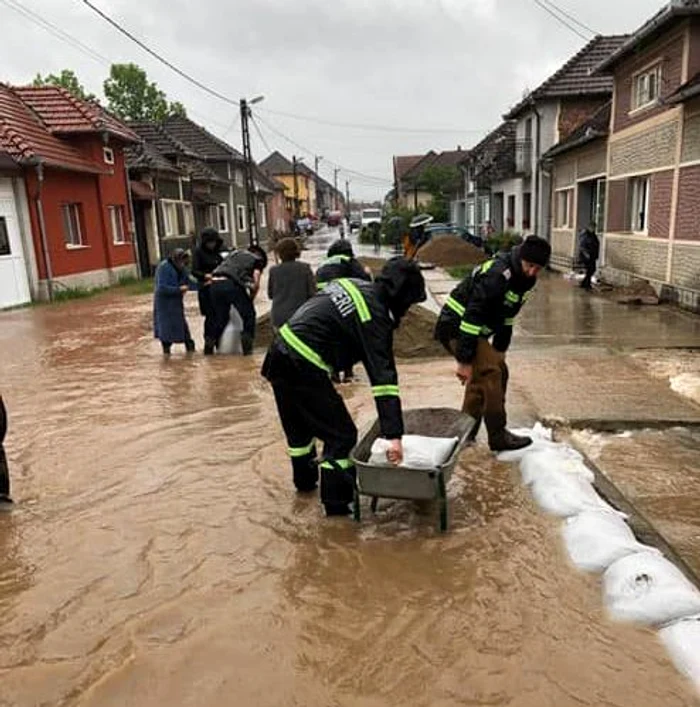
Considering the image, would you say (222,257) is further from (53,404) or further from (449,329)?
(449,329)

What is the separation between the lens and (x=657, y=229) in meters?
13.4

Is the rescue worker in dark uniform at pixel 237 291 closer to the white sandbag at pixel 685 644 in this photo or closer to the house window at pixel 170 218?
the white sandbag at pixel 685 644

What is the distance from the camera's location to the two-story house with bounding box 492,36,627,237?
2172cm

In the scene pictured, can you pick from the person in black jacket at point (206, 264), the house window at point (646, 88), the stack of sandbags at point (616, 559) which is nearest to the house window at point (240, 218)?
the house window at point (646, 88)

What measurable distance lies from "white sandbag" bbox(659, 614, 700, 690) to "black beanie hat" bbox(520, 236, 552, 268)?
226 cm

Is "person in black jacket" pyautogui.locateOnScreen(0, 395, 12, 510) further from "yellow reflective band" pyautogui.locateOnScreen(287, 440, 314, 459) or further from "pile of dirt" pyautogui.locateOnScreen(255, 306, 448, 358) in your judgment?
"pile of dirt" pyautogui.locateOnScreen(255, 306, 448, 358)

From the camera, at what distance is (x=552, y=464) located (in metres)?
4.44

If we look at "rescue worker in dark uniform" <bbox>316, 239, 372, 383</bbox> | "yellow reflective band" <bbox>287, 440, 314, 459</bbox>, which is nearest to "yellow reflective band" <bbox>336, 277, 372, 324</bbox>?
"yellow reflective band" <bbox>287, 440, 314, 459</bbox>

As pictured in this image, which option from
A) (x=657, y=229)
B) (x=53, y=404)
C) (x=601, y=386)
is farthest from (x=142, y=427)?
(x=657, y=229)

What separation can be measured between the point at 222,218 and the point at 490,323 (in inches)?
1280

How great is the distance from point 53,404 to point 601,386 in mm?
5649

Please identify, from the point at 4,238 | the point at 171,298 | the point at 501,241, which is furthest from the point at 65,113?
the point at 501,241

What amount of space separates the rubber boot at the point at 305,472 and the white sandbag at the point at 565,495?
1379 millimetres

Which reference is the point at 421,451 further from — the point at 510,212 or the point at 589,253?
the point at 510,212
